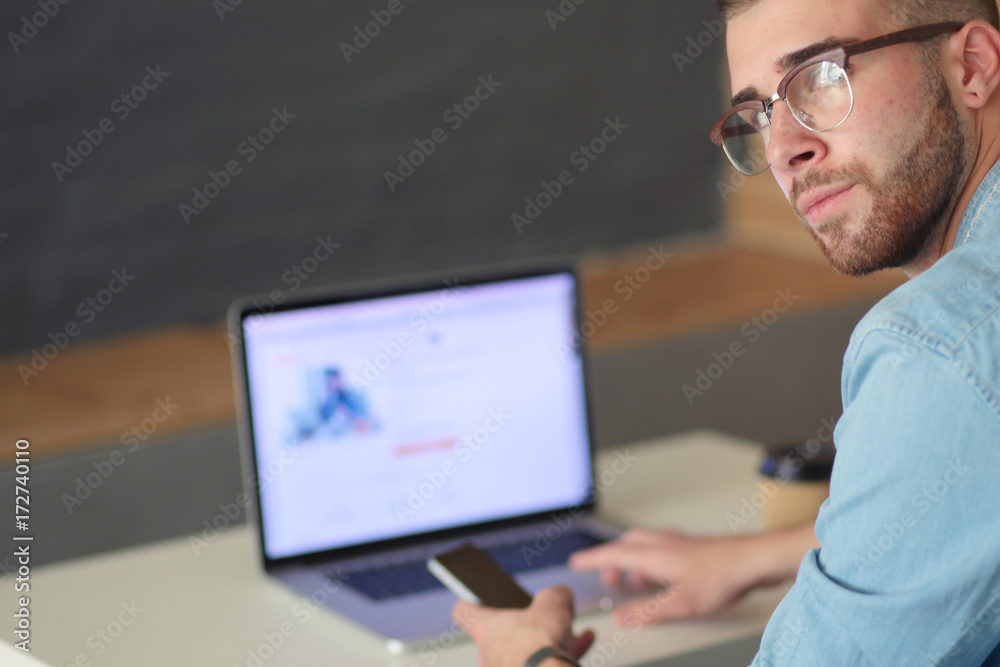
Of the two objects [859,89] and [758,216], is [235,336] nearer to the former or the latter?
[859,89]

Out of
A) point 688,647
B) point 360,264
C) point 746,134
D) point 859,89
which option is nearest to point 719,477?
point 688,647

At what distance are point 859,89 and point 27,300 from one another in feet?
6.97

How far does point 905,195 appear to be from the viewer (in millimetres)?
858

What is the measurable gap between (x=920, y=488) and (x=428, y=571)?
0.75 meters

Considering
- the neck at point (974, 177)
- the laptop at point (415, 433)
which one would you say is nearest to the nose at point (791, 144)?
the neck at point (974, 177)

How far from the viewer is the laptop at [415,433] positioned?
1.33 metres

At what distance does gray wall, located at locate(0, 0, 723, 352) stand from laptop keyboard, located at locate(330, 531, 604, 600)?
151 centimetres

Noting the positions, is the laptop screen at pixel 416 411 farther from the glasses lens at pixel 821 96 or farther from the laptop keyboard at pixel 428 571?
the glasses lens at pixel 821 96

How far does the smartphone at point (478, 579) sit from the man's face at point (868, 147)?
1.48 feet

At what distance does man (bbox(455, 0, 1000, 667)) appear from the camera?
670mm

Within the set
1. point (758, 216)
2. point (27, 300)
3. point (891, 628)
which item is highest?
point (891, 628)

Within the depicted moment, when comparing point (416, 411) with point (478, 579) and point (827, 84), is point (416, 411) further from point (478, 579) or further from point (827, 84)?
point (827, 84)

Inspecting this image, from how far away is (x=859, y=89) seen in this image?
2.77 feet

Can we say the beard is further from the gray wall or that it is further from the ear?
the gray wall
